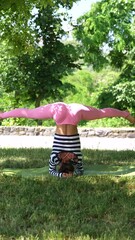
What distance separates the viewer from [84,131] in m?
13.4

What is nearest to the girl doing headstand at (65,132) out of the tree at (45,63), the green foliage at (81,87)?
the tree at (45,63)

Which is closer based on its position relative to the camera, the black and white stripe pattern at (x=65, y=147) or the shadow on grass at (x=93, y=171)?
the black and white stripe pattern at (x=65, y=147)

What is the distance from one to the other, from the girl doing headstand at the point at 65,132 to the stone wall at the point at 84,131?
22.8ft

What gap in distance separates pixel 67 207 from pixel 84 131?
888 centimetres

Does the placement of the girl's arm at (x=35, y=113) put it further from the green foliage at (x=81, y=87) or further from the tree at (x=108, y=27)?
the green foliage at (x=81, y=87)

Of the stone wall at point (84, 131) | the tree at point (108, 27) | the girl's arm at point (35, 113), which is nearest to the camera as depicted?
the girl's arm at point (35, 113)

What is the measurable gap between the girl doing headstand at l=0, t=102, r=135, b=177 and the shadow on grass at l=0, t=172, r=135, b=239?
1.02 feet

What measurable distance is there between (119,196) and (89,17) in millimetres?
15453

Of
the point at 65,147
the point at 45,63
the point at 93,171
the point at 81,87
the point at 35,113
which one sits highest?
the point at 81,87

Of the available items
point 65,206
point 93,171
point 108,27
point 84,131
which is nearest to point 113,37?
point 108,27

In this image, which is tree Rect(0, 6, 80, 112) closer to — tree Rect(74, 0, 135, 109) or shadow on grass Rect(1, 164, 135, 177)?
tree Rect(74, 0, 135, 109)

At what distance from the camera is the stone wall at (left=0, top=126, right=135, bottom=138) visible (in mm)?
13070

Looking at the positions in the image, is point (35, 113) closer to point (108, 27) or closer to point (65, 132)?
point (65, 132)

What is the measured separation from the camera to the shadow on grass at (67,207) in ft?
12.6
